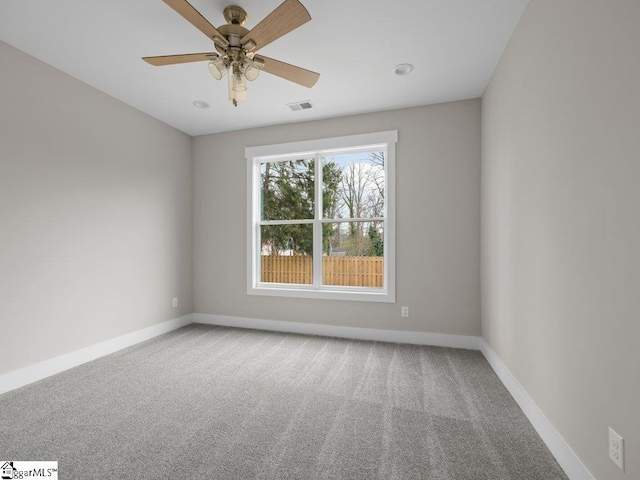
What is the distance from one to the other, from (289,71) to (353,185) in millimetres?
1878

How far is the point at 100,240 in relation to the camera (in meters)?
3.21

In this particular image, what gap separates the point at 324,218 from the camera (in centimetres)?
404

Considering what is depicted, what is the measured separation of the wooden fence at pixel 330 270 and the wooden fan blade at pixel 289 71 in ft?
7.19

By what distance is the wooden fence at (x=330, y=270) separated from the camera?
3822 mm

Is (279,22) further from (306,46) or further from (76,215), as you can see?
(76,215)

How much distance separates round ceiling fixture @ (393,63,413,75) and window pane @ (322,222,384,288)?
164cm

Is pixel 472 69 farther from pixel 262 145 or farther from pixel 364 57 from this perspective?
pixel 262 145

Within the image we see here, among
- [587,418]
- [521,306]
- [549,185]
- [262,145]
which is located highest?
[262,145]

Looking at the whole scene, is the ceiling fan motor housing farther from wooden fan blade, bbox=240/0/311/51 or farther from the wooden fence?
the wooden fence

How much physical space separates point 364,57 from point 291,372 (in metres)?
2.83

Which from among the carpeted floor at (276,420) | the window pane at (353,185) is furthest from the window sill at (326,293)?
the window pane at (353,185)

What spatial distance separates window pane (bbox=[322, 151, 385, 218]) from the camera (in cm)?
385

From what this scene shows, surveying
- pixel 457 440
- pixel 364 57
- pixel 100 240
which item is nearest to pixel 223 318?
pixel 100 240

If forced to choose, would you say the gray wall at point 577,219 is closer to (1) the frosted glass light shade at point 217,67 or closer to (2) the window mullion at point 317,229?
(1) the frosted glass light shade at point 217,67
